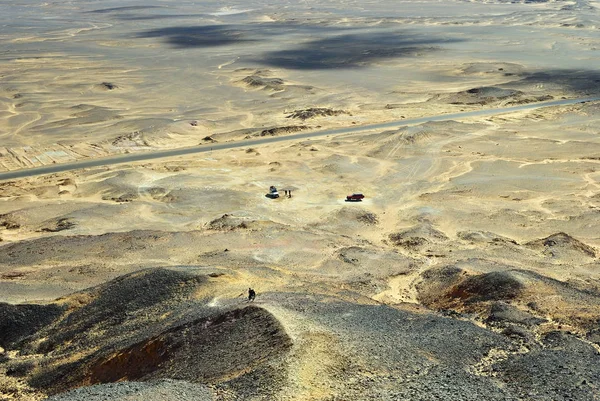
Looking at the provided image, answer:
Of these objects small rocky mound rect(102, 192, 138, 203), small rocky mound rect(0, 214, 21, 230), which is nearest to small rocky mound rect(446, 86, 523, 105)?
small rocky mound rect(102, 192, 138, 203)

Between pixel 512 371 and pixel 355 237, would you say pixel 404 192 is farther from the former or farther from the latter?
pixel 512 371

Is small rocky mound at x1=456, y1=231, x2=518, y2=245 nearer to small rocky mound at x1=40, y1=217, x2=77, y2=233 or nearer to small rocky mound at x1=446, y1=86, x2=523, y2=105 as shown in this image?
small rocky mound at x1=40, y1=217, x2=77, y2=233

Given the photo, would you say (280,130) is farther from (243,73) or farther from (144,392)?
(144,392)

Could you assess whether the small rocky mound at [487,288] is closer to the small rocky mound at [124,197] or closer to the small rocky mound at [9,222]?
the small rocky mound at [124,197]

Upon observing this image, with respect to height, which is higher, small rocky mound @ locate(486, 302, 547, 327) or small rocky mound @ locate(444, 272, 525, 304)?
small rocky mound @ locate(486, 302, 547, 327)

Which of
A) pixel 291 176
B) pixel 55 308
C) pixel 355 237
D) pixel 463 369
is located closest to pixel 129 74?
pixel 291 176

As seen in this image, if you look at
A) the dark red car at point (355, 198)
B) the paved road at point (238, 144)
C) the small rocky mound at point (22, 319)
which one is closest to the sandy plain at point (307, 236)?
the small rocky mound at point (22, 319)

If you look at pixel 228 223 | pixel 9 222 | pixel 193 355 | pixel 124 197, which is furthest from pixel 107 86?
pixel 193 355
